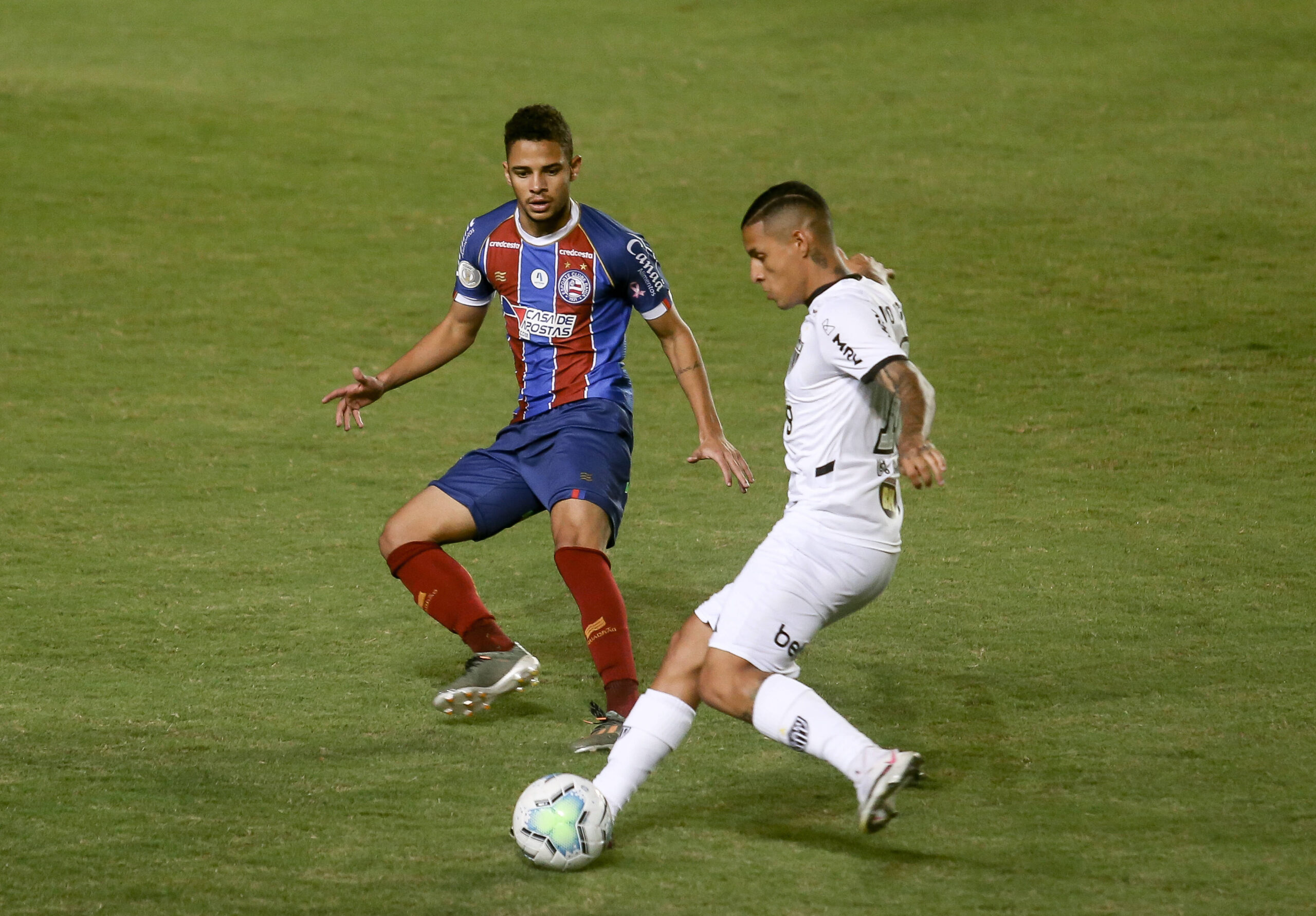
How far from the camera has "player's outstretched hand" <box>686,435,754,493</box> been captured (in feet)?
14.3

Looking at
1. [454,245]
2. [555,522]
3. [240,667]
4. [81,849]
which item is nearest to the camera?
[81,849]

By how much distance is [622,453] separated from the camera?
464 cm

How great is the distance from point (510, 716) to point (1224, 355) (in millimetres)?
6168

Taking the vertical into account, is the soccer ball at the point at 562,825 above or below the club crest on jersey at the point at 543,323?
below

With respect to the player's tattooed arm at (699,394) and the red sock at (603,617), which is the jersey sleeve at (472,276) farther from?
the red sock at (603,617)

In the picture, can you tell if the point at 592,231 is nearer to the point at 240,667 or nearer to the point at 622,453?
the point at 622,453

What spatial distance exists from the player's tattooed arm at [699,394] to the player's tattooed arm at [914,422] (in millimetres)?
986

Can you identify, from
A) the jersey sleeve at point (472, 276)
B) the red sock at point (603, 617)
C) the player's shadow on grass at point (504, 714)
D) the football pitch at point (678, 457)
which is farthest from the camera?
the jersey sleeve at point (472, 276)

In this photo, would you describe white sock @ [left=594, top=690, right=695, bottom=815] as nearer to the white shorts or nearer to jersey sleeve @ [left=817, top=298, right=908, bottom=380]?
the white shorts

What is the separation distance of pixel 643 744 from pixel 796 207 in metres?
1.34

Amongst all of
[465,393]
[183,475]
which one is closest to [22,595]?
[183,475]

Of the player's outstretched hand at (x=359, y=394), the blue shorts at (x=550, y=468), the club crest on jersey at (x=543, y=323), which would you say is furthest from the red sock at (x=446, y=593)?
the club crest on jersey at (x=543, y=323)

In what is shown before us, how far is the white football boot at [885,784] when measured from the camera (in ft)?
10.6

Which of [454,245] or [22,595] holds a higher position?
[454,245]
